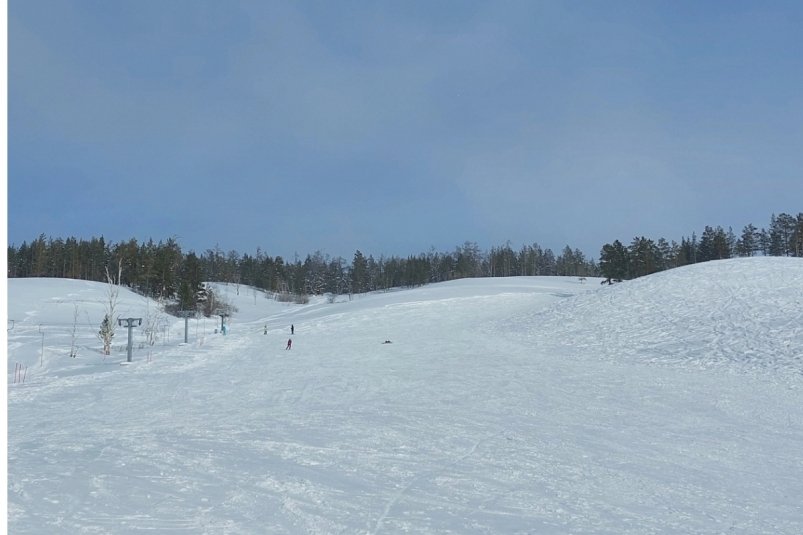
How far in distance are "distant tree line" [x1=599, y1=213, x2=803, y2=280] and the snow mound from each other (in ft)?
105

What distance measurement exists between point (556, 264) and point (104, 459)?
493 ft

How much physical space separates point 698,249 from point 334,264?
80944mm

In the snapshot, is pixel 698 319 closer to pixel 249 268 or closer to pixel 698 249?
pixel 698 249

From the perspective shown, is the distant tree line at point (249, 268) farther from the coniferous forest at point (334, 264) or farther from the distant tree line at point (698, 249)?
the distant tree line at point (698, 249)

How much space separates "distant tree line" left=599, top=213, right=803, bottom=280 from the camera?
234ft

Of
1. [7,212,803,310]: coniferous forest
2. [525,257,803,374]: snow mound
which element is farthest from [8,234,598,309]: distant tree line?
[525,257,803,374]: snow mound

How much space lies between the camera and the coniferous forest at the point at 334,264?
68188 mm

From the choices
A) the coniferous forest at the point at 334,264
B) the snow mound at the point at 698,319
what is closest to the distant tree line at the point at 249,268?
the coniferous forest at the point at 334,264

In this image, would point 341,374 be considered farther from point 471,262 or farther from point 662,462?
Answer: point 471,262

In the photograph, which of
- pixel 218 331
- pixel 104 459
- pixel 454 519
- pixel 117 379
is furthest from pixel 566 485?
pixel 218 331

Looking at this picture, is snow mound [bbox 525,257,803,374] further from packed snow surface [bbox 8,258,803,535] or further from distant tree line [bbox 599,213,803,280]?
distant tree line [bbox 599,213,803,280]

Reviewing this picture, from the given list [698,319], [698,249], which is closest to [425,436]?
[698,319]

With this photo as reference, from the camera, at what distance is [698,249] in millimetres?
102000

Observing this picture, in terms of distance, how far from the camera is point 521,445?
8789 millimetres
